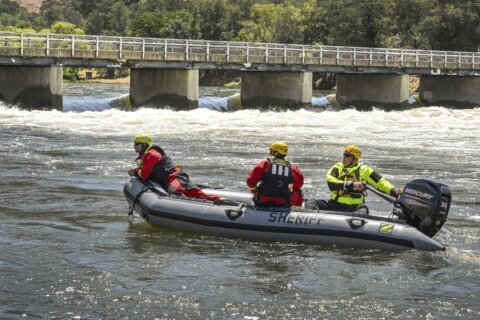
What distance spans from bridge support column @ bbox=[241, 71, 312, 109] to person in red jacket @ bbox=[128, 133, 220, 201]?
30058 millimetres

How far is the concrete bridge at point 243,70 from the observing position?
3756 centimetres

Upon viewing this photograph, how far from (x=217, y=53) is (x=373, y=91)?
27.4ft

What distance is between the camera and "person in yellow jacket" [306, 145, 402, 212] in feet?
46.4

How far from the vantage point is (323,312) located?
10703 millimetres

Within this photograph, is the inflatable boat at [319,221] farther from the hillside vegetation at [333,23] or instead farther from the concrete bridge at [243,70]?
the hillside vegetation at [333,23]

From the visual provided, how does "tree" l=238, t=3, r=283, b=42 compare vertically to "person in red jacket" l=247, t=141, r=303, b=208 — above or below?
above

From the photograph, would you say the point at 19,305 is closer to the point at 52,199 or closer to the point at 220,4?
the point at 52,199

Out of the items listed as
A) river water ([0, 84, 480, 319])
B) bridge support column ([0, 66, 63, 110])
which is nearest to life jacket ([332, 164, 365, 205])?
river water ([0, 84, 480, 319])

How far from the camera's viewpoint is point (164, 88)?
4188 cm


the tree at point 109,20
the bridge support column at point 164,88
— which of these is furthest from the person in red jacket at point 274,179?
the tree at point 109,20

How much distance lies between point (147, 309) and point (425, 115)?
36.9 metres

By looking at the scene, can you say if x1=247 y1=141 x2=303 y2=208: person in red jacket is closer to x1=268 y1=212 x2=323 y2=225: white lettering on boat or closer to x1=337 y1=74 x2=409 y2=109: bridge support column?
x1=268 y1=212 x2=323 y2=225: white lettering on boat

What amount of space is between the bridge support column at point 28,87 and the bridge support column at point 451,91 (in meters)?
23.6

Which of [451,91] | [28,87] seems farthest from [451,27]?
[28,87]
